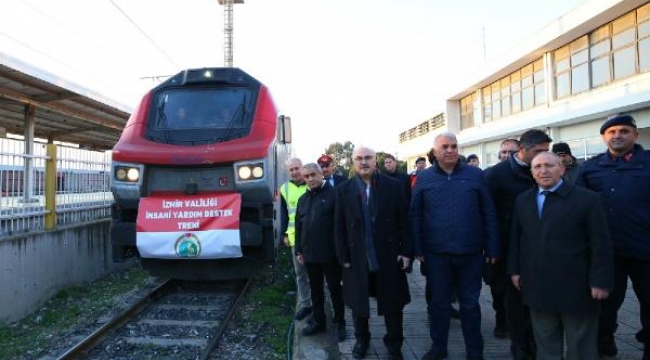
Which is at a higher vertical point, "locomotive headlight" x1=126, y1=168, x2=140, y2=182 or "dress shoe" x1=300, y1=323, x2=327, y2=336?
"locomotive headlight" x1=126, y1=168, x2=140, y2=182

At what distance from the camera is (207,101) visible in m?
6.61

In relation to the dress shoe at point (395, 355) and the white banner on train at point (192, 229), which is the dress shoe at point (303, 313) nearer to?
the white banner on train at point (192, 229)

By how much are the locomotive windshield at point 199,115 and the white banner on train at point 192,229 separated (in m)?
0.84

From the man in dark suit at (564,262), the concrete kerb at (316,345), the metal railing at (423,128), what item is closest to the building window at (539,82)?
the metal railing at (423,128)

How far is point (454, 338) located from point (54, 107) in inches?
400

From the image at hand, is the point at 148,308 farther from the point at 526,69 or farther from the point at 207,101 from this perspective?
the point at 526,69

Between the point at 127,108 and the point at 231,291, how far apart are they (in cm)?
675

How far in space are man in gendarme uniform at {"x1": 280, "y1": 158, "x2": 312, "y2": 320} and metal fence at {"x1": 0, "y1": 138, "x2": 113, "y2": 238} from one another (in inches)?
135

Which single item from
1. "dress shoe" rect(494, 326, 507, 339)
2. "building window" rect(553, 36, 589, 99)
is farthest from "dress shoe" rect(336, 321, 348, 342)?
"building window" rect(553, 36, 589, 99)

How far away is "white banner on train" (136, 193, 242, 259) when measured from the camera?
5.67 meters

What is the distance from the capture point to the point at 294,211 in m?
5.82

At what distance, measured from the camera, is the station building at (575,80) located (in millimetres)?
15828

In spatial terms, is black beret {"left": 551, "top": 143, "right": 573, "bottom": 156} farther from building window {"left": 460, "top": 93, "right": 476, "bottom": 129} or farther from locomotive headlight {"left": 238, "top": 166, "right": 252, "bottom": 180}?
building window {"left": 460, "top": 93, "right": 476, "bottom": 129}

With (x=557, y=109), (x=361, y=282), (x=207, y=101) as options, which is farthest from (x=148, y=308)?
(x=557, y=109)
